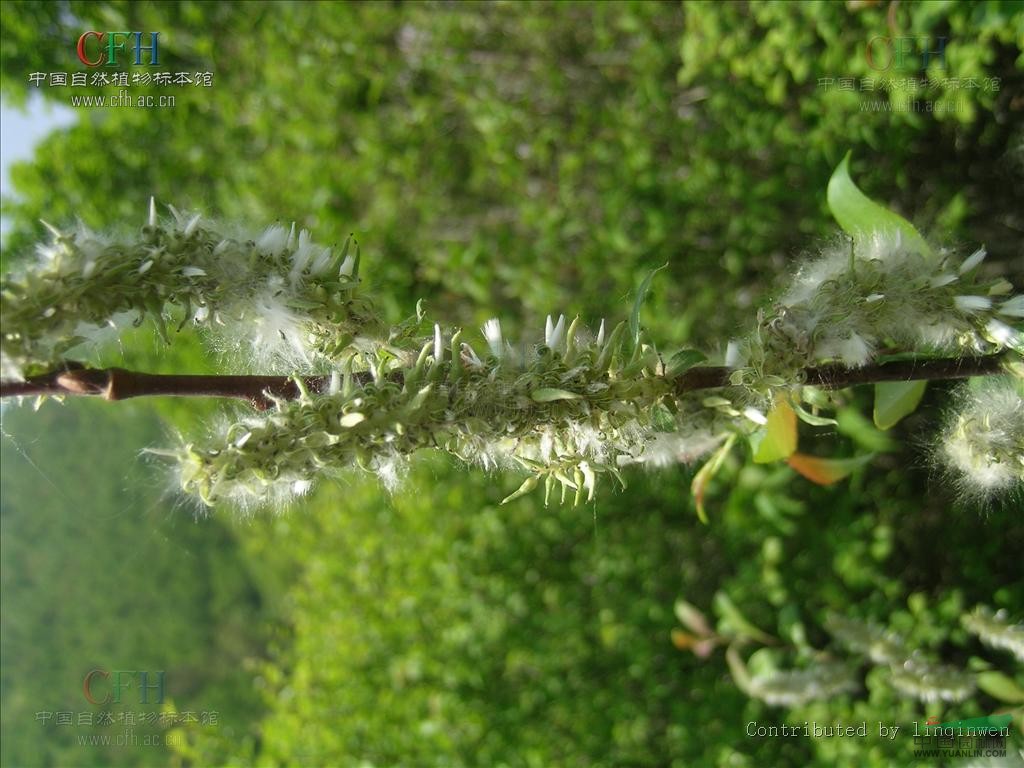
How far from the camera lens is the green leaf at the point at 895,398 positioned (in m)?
1.18

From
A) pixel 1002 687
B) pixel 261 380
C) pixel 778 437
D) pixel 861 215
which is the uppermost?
pixel 861 215

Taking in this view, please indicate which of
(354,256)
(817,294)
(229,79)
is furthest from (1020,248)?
(229,79)

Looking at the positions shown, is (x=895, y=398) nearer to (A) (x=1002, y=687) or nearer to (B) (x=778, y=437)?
(B) (x=778, y=437)

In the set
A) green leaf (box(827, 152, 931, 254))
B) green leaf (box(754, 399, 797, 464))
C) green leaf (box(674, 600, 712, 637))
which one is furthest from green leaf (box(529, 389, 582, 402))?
green leaf (box(674, 600, 712, 637))

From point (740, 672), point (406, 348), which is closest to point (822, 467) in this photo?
point (740, 672)

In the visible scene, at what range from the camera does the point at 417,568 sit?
10.7 feet

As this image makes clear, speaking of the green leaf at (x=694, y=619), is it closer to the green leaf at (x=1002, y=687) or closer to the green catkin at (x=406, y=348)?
the green leaf at (x=1002, y=687)

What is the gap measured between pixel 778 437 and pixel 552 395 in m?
0.50

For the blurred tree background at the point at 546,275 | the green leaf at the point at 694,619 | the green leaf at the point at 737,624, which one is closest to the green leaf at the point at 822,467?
the blurred tree background at the point at 546,275

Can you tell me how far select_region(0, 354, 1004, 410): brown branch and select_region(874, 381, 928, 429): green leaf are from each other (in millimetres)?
49

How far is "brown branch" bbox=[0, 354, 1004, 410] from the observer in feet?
2.68

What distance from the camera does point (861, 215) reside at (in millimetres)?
1177

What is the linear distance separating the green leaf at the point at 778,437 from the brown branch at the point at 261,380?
10cm

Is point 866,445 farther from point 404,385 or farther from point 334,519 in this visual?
point 334,519
